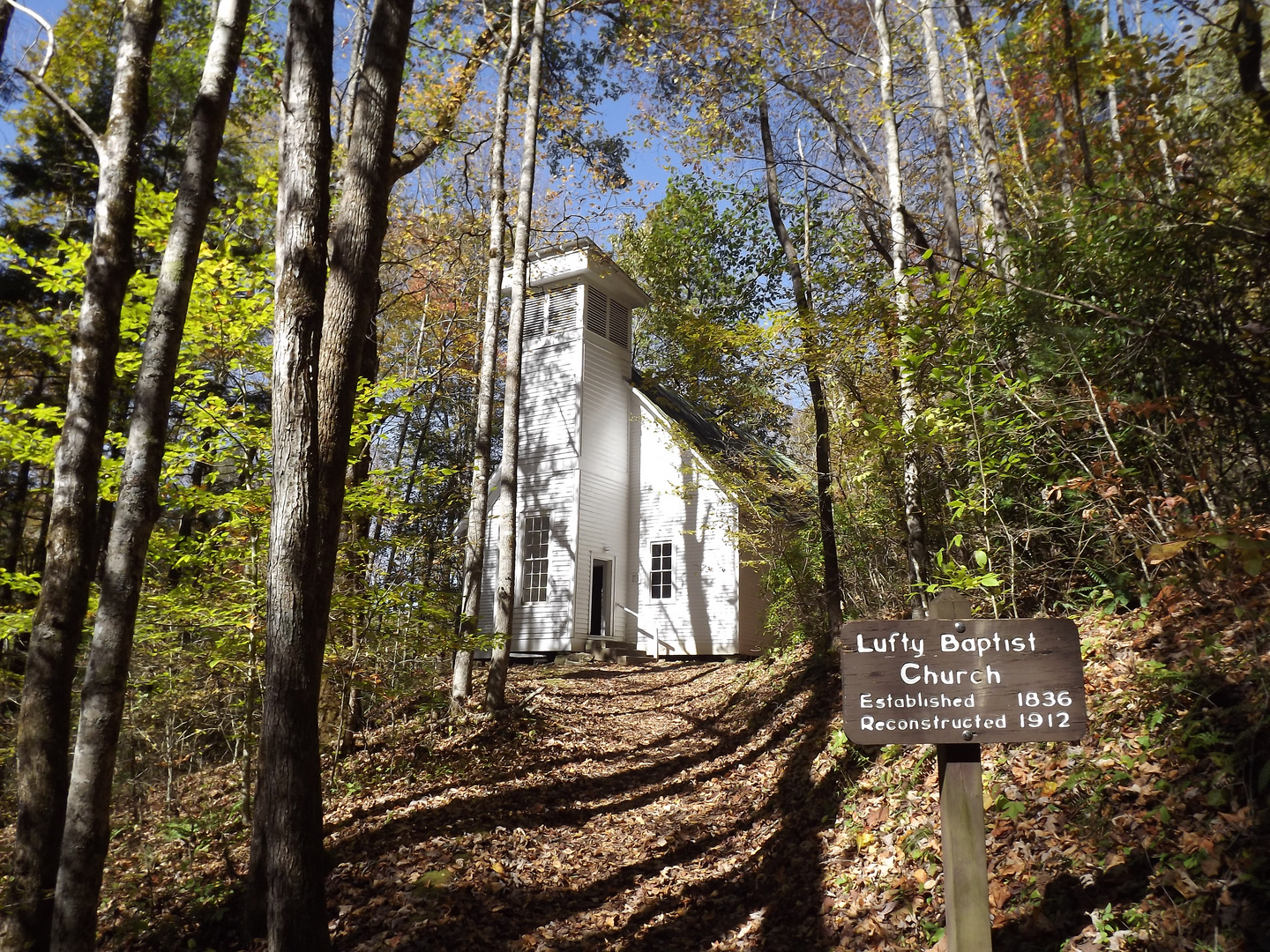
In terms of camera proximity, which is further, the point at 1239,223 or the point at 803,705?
the point at 803,705

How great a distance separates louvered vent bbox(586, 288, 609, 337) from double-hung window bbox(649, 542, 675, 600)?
17.7ft

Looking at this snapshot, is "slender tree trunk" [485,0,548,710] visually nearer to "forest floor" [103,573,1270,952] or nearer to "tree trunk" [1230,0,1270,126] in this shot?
"forest floor" [103,573,1270,952]

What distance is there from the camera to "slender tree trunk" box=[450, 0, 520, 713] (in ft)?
33.1

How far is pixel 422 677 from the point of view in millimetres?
9047

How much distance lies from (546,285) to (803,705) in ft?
41.5

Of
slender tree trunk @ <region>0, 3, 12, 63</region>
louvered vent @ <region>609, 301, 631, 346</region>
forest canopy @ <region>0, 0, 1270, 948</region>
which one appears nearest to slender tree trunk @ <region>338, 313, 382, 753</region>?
forest canopy @ <region>0, 0, 1270, 948</region>

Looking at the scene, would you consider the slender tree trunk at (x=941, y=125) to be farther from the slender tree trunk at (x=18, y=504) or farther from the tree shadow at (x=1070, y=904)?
the slender tree trunk at (x=18, y=504)

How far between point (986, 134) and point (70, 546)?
10.1 m

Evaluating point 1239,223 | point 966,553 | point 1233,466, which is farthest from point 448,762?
point 1239,223

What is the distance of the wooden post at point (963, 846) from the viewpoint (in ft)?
10.2

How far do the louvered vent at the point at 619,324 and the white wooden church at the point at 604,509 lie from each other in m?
0.04

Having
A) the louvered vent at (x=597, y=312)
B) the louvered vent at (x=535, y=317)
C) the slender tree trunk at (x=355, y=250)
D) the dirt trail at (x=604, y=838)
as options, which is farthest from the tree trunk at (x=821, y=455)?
the louvered vent at (x=535, y=317)

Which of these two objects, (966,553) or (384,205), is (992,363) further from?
(384,205)

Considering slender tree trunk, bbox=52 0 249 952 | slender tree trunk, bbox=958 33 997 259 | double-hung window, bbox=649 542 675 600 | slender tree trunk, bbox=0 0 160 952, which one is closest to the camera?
slender tree trunk, bbox=52 0 249 952
